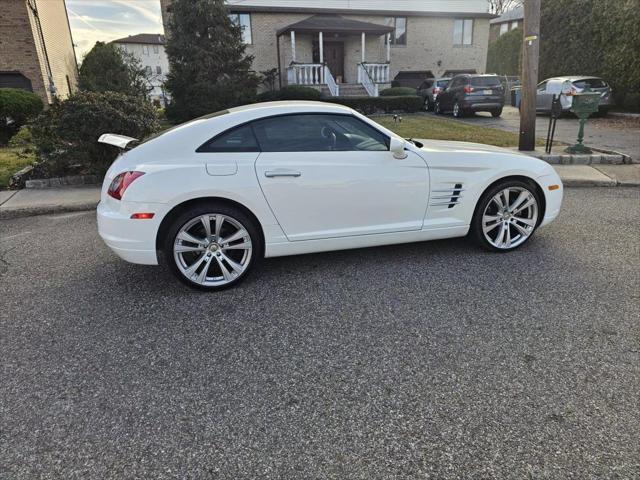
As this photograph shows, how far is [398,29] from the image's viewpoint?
27.4 metres

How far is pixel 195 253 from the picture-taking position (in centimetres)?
391

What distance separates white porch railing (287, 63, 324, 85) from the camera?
2266cm

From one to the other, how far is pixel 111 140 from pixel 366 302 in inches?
115

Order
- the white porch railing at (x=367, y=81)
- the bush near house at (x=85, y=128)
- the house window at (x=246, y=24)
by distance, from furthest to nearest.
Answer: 1. the house window at (x=246, y=24)
2. the white porch railing at (x=367, y=81)
3. the bush near house at (x=85, y=128)

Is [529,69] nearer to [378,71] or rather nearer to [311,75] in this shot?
[311,75]

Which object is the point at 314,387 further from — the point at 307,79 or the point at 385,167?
the point at 307,79

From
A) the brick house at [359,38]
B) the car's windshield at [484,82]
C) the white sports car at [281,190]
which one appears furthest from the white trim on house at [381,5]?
the white sports car at [281,190]

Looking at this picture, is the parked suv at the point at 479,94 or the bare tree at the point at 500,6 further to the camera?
the bare tree at the point at 500,6

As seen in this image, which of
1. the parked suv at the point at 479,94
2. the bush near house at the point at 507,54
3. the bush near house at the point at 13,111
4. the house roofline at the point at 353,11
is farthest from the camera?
the bush near house at the point at 507,54

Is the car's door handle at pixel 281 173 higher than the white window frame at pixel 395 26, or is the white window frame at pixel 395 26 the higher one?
the white window frame at pixel 395 26

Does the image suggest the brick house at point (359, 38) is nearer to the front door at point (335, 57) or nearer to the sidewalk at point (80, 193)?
the front door at point (335, 57)

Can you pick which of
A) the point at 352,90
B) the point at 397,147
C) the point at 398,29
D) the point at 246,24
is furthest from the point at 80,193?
the point at 398,29

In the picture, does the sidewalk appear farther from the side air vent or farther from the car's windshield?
the car's windshield

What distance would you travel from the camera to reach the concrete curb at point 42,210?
20.8ft
